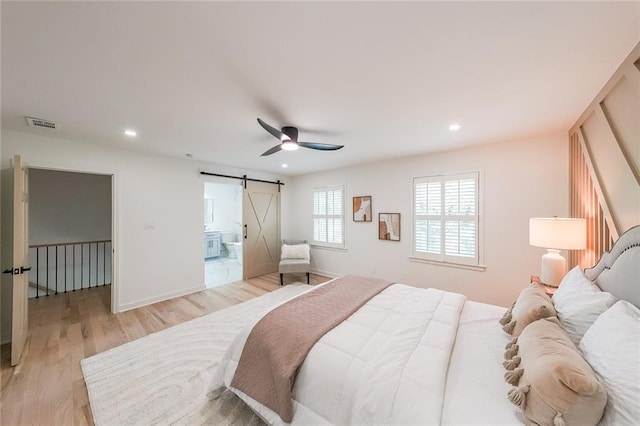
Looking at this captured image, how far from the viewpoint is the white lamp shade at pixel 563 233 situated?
2.19 meters

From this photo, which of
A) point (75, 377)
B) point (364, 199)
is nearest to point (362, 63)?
point (364, 199)

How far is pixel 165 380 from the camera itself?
2.00 meters

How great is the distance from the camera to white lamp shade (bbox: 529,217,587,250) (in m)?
2.19

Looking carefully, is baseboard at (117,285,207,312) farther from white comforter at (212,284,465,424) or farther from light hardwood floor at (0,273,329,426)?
white comforter at (212,284,465,424)

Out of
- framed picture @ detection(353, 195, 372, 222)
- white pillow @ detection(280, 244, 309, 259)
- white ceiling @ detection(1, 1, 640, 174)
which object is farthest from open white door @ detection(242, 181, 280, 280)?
white ceiling @ detection(1, 1, 640, 174)

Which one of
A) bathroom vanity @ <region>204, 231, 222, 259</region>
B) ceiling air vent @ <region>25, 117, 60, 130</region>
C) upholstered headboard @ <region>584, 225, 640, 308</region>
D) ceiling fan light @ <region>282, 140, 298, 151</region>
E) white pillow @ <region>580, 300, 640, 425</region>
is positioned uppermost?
ceiling air vent @ <region>25, 117, 60, 130</region>

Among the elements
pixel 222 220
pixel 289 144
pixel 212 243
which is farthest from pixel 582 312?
pixel 222 220

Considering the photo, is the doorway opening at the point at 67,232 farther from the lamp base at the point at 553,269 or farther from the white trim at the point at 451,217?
the lamp base at the point at 553,269

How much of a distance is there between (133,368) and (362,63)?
321 centimetres

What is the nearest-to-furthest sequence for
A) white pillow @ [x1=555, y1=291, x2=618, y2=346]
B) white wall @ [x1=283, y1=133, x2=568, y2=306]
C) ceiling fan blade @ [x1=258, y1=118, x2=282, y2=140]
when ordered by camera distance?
1. white pillow @ [x1=555, y1=291, x2=618, y2=346]
2. ceiling fan blade @ [x1=258, y1=118, x2=282, y2=140]
3. white wall @ [x1=283, y1=133, x2=568, y2=306]

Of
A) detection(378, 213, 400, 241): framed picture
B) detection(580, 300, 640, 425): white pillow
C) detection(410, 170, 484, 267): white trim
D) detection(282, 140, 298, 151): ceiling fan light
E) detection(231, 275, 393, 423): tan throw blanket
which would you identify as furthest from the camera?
detection(378, 213, 400, 241): framed picture

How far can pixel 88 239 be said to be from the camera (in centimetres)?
479

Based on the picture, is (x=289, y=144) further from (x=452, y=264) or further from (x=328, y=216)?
(x=452, y=264)

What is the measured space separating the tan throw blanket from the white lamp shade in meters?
1.90
